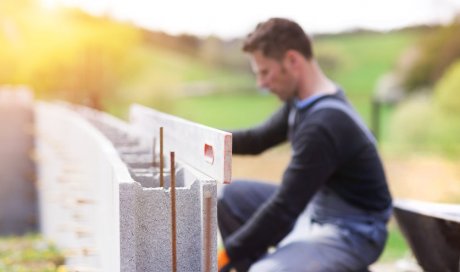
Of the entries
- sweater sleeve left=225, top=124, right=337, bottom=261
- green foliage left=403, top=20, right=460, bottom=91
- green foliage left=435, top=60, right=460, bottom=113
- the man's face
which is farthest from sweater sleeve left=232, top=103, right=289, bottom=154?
green foliage left=403, top=20, right=460, bottom=91

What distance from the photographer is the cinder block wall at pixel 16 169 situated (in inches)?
361

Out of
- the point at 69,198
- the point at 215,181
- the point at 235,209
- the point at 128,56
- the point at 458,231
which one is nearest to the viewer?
the point at 215,181

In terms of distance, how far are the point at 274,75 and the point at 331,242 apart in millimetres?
850

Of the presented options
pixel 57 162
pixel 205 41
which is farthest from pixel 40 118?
pixel 205 41

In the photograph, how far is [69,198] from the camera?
547cm

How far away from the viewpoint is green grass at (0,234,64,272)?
6.30 meters

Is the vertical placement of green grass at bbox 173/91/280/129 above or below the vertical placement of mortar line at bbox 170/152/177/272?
below

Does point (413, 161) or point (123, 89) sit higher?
point (123, 89)

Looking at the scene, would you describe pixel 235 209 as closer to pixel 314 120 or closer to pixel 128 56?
pixel 314 120

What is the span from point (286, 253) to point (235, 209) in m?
0.86

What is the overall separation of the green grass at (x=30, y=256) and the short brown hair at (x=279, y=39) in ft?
10.2

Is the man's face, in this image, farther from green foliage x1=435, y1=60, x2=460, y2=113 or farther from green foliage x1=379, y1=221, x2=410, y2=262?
green foliage x1=435, y1=60, x2=460, y2=113

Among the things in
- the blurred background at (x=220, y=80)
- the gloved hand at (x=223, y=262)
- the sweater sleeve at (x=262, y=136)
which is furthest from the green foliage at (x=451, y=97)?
the gloved hand at (x=223, y=262)

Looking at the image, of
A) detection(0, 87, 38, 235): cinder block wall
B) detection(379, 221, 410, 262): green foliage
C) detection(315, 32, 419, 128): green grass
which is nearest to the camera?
detection(379, 221, 410, 262): green foliage
